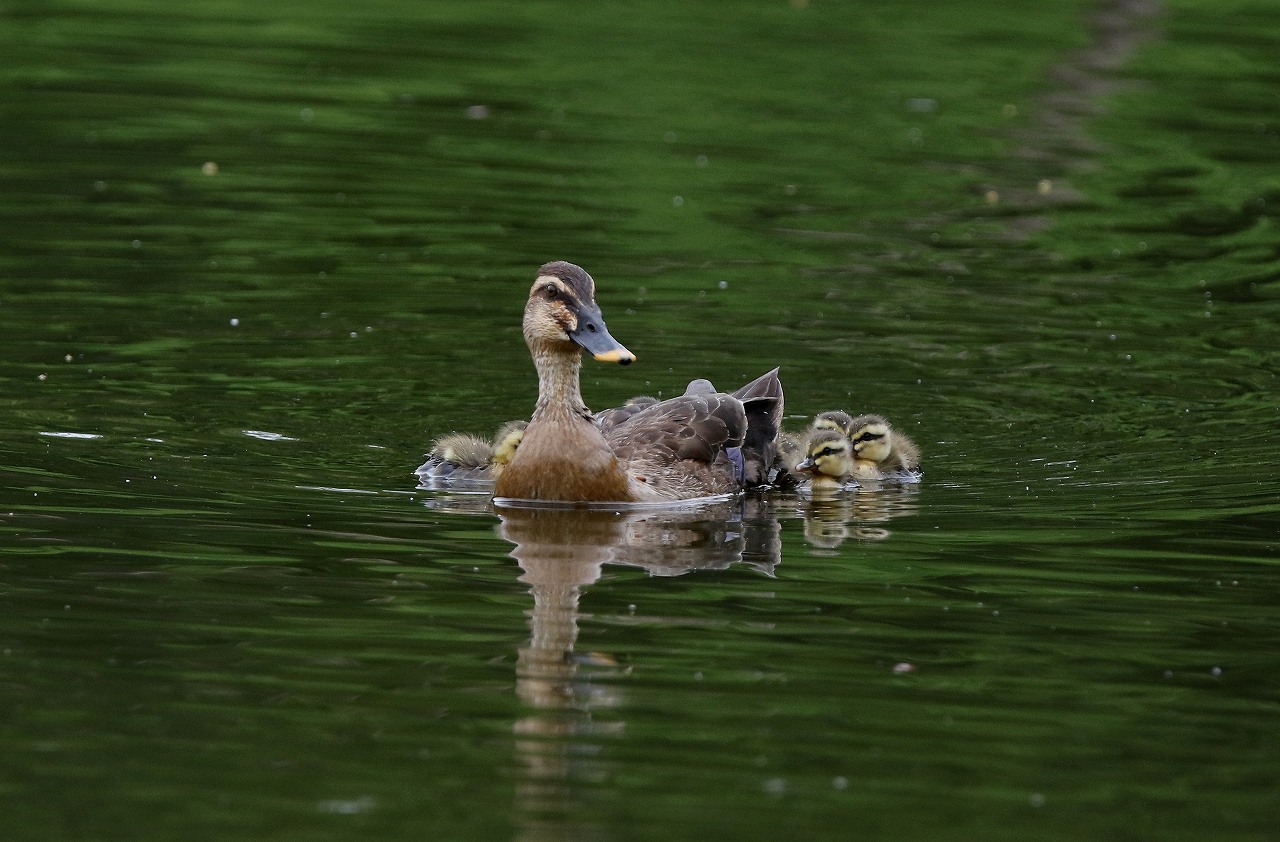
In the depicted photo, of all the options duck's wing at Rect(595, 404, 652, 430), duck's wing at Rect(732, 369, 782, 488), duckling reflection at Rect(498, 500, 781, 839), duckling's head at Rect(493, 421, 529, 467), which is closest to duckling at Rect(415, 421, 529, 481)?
duckling's head at Rect(493, 421, 529, 467)

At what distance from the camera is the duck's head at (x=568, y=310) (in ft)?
34.6

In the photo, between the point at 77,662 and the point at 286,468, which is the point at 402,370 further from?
the point at 77,662

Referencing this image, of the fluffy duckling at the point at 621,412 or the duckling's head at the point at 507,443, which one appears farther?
the fluffy duckling at the point at 621,412

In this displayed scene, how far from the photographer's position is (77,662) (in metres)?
7.84

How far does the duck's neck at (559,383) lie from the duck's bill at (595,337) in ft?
0.88

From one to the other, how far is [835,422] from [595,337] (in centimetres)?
202

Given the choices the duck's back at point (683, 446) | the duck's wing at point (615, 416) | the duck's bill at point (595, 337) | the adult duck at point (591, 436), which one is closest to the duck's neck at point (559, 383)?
the adult duck at point (591, 436)

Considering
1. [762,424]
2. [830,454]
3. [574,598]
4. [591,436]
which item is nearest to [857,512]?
[830,454]

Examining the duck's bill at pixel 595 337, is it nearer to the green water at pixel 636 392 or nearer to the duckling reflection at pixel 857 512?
the green water at pixel 636 392

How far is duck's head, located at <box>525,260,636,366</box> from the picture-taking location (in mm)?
10547

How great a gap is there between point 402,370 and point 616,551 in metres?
4.38

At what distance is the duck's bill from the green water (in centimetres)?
89

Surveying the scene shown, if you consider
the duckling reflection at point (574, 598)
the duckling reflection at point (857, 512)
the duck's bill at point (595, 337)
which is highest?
the duck's bill at point (595, 337)

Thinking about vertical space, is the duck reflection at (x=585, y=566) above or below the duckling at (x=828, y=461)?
below
